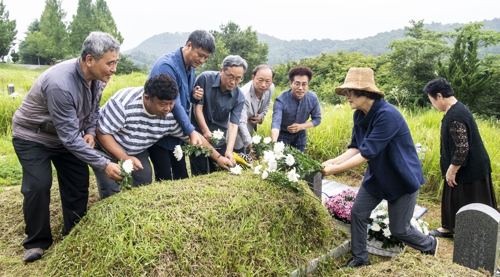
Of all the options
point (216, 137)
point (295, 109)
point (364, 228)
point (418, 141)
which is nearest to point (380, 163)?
point (364, 228)

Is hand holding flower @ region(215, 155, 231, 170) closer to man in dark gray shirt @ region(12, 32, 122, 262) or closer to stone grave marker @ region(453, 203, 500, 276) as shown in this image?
man in dark gray shirt @ region(12, 32, 122, 262)

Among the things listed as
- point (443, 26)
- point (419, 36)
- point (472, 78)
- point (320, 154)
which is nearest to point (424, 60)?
point (472, 78)

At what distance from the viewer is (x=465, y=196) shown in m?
4.01

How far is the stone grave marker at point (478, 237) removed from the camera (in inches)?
112

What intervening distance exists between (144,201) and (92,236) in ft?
1.28

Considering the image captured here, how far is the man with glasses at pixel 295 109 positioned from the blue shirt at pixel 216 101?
0.64 m

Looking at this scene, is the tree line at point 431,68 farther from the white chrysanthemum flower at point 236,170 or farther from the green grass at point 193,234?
the green grass at point 193,234

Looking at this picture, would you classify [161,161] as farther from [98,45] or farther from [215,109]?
[98,45]

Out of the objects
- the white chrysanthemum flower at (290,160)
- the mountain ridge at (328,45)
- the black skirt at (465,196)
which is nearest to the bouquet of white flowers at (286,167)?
the white chrysanthemum flower at (290,160)

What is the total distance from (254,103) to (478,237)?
280cm

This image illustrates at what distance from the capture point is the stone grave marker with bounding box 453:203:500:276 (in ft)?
9.32

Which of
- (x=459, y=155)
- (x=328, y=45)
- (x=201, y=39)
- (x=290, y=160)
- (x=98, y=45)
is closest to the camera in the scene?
(x=98, y=45)

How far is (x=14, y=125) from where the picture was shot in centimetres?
280

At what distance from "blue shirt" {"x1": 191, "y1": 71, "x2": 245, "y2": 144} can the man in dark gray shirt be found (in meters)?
1.23
